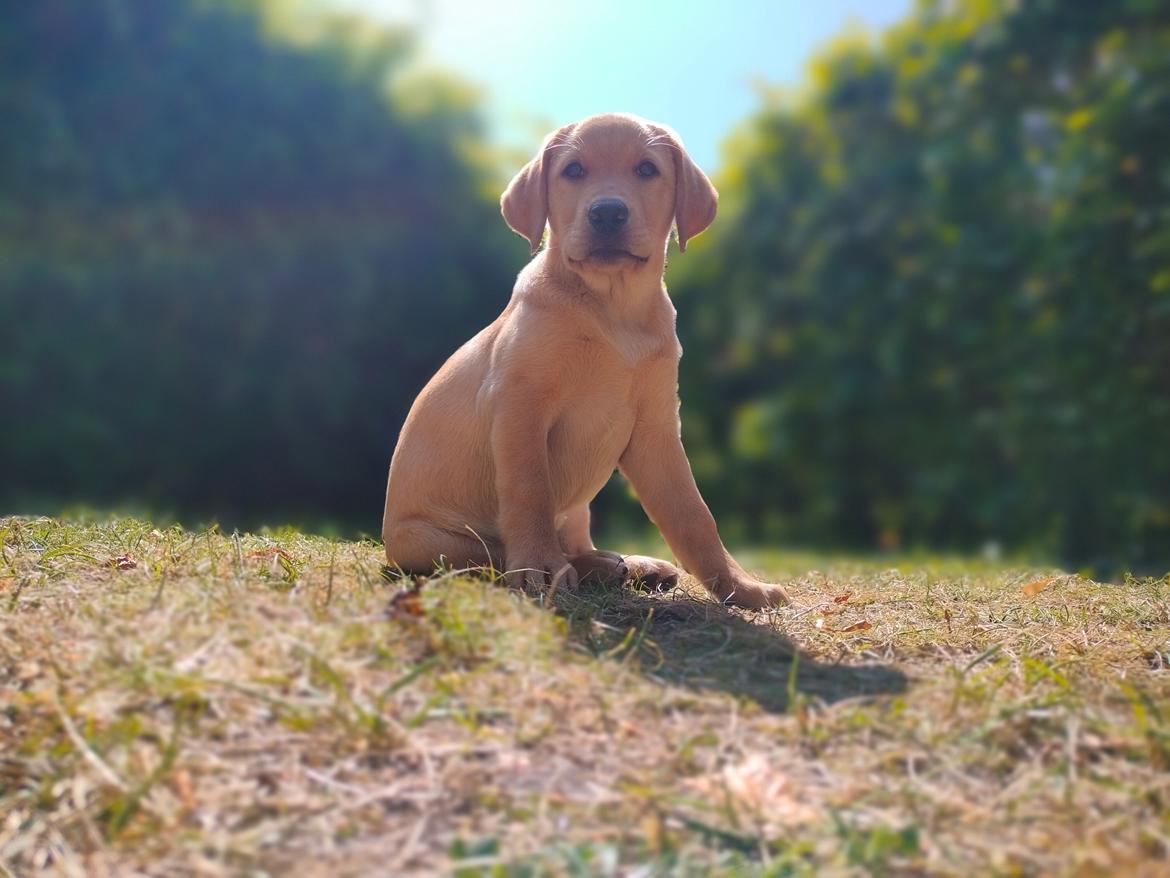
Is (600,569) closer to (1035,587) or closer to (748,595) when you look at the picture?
(748,595)

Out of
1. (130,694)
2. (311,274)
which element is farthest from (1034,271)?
(130,694)

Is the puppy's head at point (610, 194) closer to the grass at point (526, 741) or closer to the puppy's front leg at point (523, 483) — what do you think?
the puppy's front leg at point (523, 483)

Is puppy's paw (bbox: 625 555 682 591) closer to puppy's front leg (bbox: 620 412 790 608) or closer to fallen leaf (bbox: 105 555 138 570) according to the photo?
puppy's front leg (bbox: 620 412 790 608)

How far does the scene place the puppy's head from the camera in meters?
4.30

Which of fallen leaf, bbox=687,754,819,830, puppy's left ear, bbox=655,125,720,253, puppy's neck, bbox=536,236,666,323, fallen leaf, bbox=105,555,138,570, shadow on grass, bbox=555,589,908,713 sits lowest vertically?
fallen leaf, bbox=105,555,138,570

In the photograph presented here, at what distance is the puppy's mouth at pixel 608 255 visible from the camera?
4297 mm

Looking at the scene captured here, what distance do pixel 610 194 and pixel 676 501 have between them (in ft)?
4.12

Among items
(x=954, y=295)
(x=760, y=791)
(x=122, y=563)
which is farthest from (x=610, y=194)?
(x=954, y=295)

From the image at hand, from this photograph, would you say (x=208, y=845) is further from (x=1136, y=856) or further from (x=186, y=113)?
(x=186, y=113)

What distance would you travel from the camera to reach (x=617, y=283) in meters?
4.41

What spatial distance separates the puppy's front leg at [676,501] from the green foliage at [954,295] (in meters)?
5.25

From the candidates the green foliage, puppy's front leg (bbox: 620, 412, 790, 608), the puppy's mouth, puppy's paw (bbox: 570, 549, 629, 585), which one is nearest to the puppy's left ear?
the puppy's mouth

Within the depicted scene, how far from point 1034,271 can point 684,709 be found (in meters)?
7.47

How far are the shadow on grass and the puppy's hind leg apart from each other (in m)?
0.46
